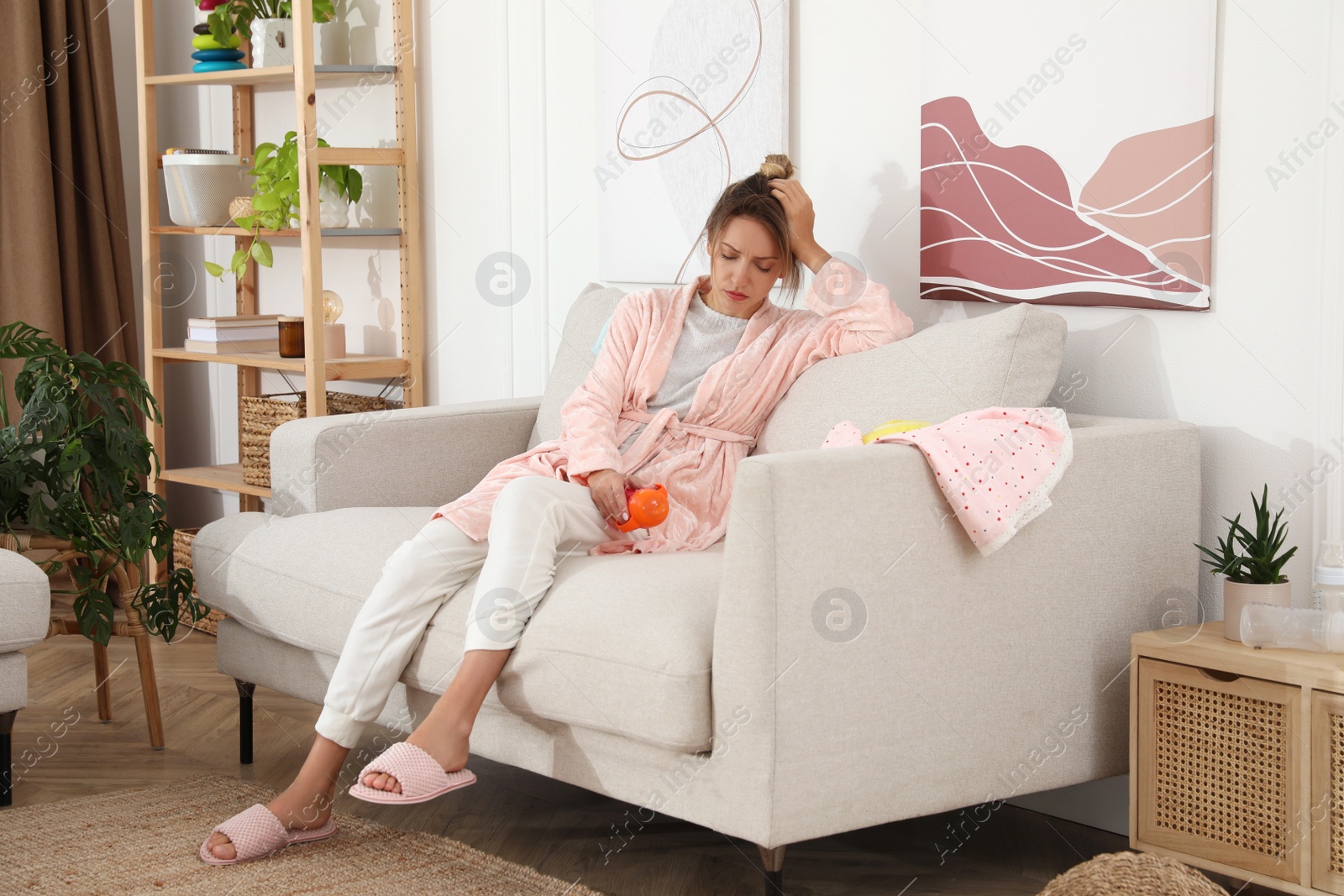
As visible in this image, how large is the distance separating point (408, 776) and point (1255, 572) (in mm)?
1205

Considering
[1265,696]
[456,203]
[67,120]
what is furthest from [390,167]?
[1265,696]

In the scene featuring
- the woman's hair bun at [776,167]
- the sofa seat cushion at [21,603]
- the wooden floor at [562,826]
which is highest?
the woman's hair bun at [776,167]

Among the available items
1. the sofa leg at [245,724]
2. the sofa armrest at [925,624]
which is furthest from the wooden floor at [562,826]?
the sofa armrest at [925,624]

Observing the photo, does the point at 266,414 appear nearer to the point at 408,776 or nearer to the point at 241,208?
the point at 241,208

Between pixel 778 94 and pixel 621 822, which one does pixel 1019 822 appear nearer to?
pixel 621 822

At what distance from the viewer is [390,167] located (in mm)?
3740

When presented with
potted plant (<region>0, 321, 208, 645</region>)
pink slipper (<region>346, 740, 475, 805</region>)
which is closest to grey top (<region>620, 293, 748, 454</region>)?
pink slipper (<region>346, 740, 475, 805</region>)

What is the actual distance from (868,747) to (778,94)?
1427 mm

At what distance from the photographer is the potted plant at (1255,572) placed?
1.94m

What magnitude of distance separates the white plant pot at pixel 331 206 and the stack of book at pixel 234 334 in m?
0.34

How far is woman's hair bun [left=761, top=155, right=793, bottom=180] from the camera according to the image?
2.49 m

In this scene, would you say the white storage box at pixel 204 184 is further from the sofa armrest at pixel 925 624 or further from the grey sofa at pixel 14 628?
the sofa armrest at pixel 925 624

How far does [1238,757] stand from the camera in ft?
6.22

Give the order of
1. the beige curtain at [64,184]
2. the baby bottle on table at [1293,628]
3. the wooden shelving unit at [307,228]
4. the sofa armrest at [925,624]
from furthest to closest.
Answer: the beige curtain at [64,184] < the wooden shelving unit at [307,228] < the baby bottle on table at [1293,628] < the sofa armrest at [925,624]
